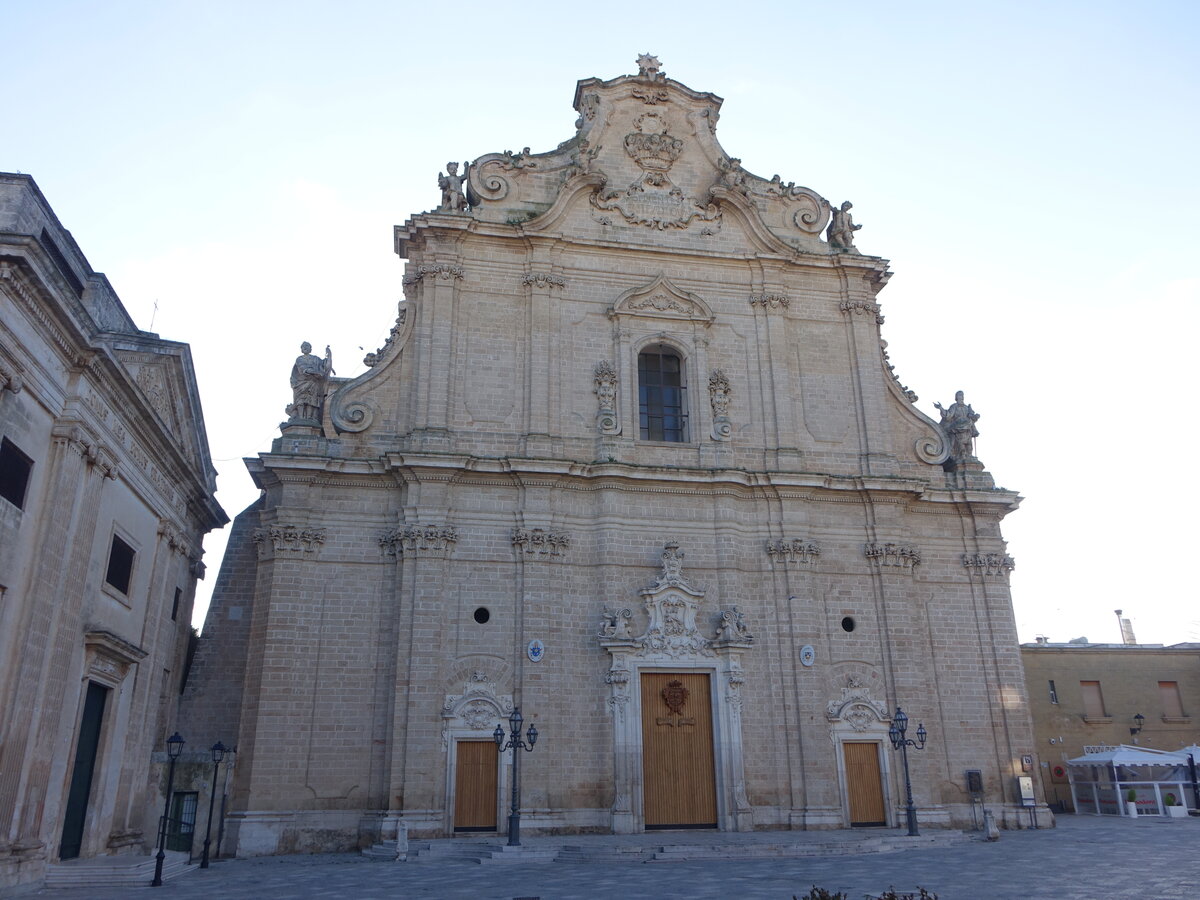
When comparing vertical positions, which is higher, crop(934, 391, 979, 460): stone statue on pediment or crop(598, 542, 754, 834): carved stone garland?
crop(934, 391, 979, 460): stone statue on pediment

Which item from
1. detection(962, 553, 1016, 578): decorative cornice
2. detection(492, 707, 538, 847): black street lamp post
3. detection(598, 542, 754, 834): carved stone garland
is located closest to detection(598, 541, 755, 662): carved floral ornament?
detection(598, 542, 754, 834): carved stone garland

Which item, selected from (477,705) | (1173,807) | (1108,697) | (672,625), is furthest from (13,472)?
(1108,697)

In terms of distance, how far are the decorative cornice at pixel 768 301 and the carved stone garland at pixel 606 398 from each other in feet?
14.3

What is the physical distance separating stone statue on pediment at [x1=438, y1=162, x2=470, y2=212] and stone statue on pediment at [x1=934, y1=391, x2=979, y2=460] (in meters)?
13.6

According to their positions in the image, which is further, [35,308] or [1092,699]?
[1092,699]

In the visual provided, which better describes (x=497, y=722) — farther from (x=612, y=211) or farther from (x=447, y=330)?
(x=612, y=211)

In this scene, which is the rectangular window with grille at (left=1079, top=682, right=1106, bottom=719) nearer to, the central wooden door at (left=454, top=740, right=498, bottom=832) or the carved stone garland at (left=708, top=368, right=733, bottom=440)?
the carved stone garland at (left=708, top=368, right=733, bottom=440)

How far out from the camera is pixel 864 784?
68.8 ft

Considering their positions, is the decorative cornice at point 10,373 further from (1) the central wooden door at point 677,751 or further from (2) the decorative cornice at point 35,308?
(1) the central wooden door at point 677,751

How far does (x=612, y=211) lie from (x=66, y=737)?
16863mm

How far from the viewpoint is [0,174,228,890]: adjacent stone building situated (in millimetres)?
12977

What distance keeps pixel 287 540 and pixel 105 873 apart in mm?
7417

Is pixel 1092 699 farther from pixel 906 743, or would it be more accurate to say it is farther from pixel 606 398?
pixel 606 398

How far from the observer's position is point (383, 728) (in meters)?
19.6
